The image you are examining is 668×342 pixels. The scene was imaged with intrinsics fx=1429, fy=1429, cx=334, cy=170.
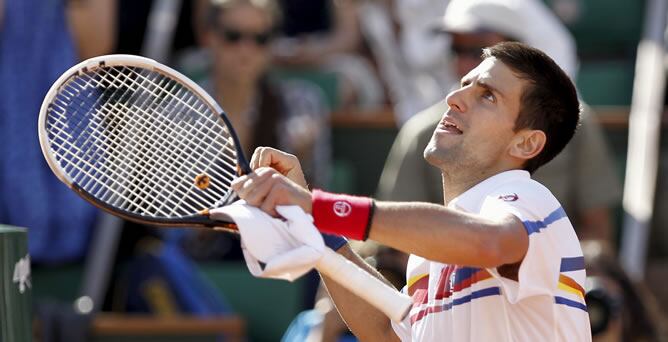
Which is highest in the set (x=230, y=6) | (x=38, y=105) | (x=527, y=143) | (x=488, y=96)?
(x=488, y=96)

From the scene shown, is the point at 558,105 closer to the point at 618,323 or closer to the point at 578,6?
the point at 618,323

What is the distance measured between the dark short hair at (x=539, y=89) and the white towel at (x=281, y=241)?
0.61 meters

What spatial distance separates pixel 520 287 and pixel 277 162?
26.2 inches

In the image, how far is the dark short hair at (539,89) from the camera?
10.5 ft

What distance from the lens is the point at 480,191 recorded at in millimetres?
3135

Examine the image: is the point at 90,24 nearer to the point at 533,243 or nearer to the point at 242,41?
the point at 242,41

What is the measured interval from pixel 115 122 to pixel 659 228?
399 centimetres

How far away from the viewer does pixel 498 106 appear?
3.20 meters

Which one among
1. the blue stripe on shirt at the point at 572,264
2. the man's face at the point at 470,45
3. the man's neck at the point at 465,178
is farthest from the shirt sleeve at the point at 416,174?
the blue stripe on shirt at the point at 572,264


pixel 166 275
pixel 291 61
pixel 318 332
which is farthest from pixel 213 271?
pixel 291 61

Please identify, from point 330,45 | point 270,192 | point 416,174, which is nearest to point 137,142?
point 270,192

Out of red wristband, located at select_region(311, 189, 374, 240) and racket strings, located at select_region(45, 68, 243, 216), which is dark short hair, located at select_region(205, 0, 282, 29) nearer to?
racket strings, located at select_region(45, 68, 243, 216)

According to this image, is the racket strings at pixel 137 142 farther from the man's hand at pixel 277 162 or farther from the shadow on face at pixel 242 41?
the shadow on face at pixel 242 41

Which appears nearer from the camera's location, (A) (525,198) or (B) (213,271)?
(A) (525,198)
